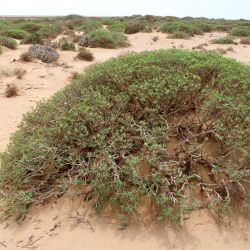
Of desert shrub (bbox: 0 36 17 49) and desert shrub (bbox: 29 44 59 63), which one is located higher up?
desert shrub (bbox: 29 44 59 63)

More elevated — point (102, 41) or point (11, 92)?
point (11, 92)

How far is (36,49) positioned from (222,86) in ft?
31.4

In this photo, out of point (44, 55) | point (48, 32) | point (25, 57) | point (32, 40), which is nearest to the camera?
point (25, 57)

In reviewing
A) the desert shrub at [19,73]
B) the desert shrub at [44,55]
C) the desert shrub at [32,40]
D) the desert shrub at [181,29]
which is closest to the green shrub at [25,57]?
the desert shrub at [44,55]

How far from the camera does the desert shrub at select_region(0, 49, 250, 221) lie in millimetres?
3518

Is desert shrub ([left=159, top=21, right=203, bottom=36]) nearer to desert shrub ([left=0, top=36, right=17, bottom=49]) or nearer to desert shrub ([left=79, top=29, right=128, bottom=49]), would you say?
desert shrub ([left=79, top=29, right=128, bottom=49])

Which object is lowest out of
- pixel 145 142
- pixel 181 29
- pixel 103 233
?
pixel 181 29

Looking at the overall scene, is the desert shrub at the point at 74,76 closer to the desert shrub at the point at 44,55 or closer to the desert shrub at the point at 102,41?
the desert shrub at the point at 44,55

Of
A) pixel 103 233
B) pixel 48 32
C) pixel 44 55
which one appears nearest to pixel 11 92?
pixel 44 55

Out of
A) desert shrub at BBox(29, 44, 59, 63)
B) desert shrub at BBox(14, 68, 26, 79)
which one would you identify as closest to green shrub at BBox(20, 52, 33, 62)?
desert shrub at BBox(29, 44, 59, 63)

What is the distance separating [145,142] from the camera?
358 centimetres

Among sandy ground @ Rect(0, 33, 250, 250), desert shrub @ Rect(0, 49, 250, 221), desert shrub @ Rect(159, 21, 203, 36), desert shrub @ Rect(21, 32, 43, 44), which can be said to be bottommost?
desert shrub @ Rect(159, 21, 203, 36)

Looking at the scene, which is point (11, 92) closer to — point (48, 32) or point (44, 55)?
A: point (44, 55)

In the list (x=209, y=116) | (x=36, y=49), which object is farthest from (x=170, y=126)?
(x=36, y=49)
